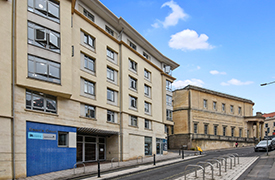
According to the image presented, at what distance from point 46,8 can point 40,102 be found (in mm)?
7040

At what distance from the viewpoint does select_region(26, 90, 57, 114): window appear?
18078 millimetres

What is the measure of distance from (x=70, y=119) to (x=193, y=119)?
108ft

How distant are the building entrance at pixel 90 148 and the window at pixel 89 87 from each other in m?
4.26

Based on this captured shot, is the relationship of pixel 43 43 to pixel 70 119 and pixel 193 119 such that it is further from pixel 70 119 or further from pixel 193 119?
pixel 193 119

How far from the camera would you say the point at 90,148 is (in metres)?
25.8

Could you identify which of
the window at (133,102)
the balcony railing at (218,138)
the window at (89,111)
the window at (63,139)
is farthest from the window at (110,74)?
the balcony railing at (218,138)

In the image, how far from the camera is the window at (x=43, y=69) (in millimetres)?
18156

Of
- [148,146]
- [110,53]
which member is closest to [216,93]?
[148,146]

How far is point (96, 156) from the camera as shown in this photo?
26.5 meters

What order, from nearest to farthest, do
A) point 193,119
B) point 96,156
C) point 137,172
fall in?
point 137,172 < point 96,156 < point 193,119

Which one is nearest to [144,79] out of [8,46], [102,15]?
[102,15]

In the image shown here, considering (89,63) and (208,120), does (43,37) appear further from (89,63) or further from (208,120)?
(208,120)

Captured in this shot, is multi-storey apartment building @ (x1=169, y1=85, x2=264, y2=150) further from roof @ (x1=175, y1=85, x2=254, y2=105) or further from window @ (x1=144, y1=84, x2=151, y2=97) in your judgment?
window @ (x1=144, y1=84, x2=151, y2=97)

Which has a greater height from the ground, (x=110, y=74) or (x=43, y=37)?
(x=43, y=37)
